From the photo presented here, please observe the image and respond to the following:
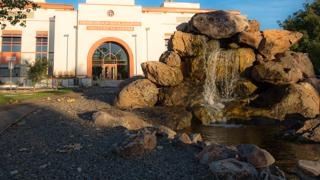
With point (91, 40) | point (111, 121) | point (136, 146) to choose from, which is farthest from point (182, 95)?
point (91, 40)

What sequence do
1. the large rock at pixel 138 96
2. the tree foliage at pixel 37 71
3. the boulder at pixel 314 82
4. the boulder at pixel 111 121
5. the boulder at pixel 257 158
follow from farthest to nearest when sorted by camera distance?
the tree foliage at pixel 37 71 < the large rock at pixel 138 96 < the boulder at pixel 314 82 < the boulder at pixel 111 121 < the boulder at pixel 257 158

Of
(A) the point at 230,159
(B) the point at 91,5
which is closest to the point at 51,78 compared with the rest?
(B) the point at 91,5

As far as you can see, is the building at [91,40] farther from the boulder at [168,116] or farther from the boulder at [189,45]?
the boulder at [168,116]

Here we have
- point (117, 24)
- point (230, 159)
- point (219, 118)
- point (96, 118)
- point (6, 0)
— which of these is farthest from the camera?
point (117, 24)

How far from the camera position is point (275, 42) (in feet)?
75.5

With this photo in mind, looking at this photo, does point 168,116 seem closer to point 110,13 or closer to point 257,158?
point 257,158

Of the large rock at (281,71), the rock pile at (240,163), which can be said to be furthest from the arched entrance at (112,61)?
the rock pile at (240,163)

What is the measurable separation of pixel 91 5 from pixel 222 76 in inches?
1132

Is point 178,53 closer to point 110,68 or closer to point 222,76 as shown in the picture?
point 222,76

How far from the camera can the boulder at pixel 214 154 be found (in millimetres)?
7839

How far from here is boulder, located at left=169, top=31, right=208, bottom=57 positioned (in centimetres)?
2358

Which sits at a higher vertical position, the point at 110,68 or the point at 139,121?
the point at 110,68

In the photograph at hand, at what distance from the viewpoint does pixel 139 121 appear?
15.5m

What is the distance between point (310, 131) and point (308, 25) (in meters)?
33.4
